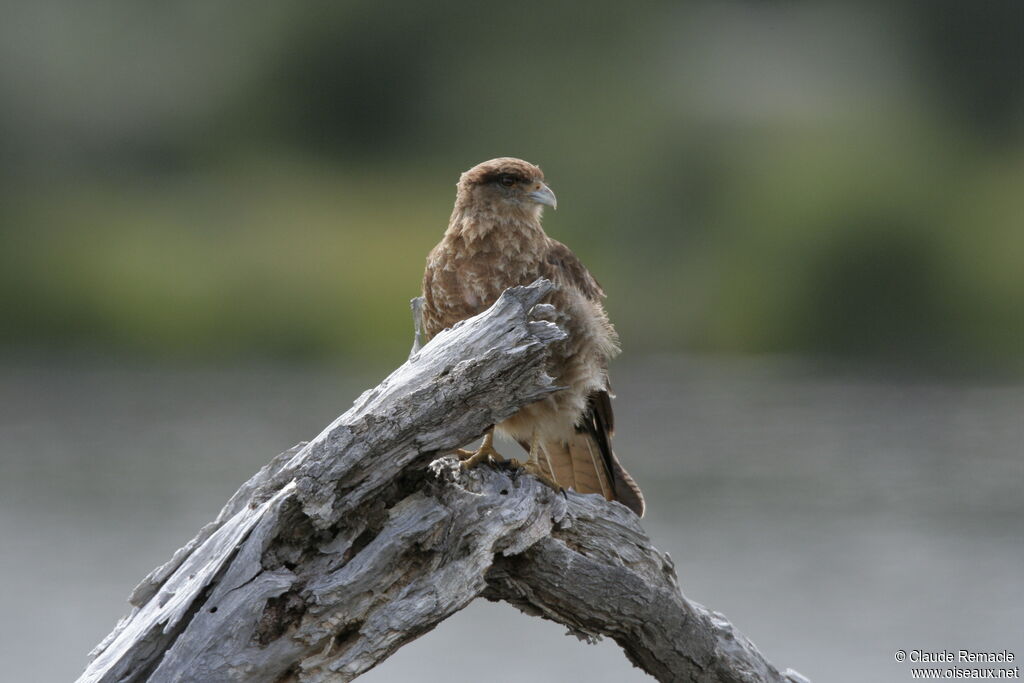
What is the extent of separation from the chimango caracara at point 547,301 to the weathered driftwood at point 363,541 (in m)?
0.63

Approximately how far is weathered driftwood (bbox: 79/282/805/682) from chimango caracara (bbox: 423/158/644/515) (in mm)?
628

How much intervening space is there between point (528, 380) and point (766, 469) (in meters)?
10.6

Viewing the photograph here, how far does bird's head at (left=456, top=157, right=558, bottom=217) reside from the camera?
15.8 ft

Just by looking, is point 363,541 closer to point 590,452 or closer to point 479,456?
point 479,456

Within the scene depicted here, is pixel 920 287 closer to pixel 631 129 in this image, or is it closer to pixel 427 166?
pixel 631 129

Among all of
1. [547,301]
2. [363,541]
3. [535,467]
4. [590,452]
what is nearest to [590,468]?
[590,452]

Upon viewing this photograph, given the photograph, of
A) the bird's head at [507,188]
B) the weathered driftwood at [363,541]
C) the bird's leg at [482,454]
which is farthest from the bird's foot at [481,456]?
the bird's head at [507,188]

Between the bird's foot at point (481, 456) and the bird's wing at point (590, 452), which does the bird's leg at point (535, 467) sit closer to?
the bird's foot at point (481, 456)

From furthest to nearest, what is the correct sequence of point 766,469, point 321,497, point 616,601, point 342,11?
point 342,11
point 766,469
point 616,601
point 321,497

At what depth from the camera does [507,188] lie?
483 cm

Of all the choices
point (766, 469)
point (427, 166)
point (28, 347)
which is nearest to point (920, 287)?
point (766, 469)

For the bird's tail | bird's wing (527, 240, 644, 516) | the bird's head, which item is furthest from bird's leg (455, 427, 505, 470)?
the bird's head

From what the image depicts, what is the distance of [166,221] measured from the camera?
16188mm

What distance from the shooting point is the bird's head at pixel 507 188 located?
4.80 m
